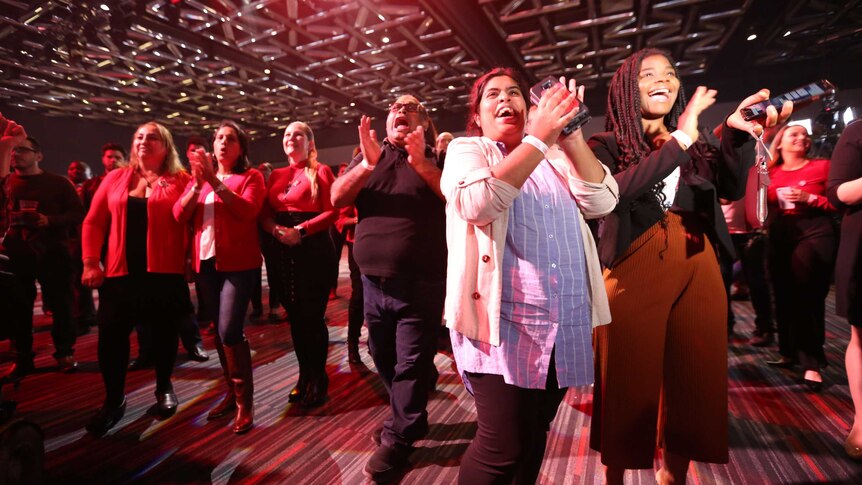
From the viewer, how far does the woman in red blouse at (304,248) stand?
239 centimetres

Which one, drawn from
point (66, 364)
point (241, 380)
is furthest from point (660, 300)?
point (66, 364)

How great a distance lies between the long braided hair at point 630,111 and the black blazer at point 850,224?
0.95 metres

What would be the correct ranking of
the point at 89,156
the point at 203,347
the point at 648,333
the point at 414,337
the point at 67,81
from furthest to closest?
the point at 89,156, the point at 67,81, the point at 203,347, the point at 414,337, the point at 648,333

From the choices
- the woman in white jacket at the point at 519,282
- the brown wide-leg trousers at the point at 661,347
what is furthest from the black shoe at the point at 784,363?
the woman in white jacket at the point at 519,282

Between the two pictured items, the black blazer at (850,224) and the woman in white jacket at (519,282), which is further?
the black blazer at (850,224)

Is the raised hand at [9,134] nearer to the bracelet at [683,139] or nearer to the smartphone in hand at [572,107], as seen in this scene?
the smartphone in hand at [572,107]

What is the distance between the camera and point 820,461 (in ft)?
5.96

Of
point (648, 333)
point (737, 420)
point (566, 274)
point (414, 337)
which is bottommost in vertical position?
point (737, 420)

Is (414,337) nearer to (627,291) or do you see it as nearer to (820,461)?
(627,291)

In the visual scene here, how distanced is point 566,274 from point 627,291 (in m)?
0.39

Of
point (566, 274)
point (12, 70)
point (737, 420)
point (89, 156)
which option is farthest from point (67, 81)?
point (737, 420)

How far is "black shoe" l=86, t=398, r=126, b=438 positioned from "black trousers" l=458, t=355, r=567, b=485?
230cm

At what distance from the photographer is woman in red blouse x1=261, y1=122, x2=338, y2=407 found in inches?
94.2

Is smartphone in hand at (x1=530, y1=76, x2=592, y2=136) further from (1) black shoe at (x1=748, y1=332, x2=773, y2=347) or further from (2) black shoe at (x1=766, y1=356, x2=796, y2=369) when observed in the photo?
(1) black shoe at (x1=748, y1=332, x2=773, y2=347)
